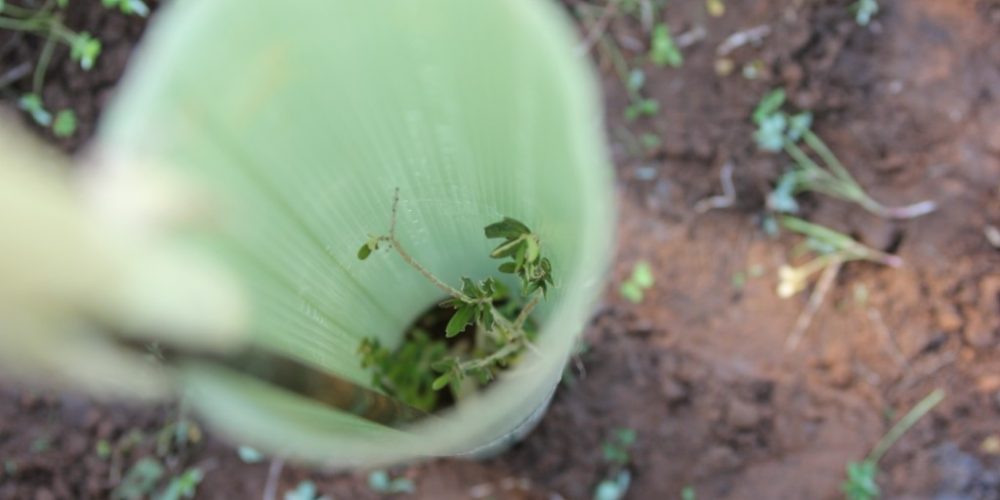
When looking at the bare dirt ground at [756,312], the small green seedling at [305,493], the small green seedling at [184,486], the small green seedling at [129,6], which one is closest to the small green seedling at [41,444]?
the bare dirt ground at [756,312]

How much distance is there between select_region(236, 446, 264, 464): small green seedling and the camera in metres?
2.05

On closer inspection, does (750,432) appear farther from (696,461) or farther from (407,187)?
(407,187)

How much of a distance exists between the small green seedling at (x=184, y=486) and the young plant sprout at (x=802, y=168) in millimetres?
1616

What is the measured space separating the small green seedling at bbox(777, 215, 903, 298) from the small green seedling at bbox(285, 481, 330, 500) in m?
1.27

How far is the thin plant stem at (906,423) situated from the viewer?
81.4 inches

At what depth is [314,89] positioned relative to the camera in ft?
3.35

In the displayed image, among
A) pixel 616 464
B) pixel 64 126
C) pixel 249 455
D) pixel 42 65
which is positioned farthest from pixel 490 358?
pixel 42 65

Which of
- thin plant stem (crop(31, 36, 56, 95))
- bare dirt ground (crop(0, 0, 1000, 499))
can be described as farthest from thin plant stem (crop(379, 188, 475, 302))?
thin plant stem (crop(31, 36, 56, 95))

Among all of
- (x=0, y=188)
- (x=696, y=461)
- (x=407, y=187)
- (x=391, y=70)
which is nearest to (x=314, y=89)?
(x=391, y=70)

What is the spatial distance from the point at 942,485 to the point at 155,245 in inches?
79.9

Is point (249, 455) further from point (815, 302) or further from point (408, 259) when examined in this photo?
point (815, 302)

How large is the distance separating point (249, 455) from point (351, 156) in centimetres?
123

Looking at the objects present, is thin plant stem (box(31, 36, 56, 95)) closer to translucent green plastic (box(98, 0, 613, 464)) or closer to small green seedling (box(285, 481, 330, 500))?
small green seedling (box(285, 481, 330, 500))

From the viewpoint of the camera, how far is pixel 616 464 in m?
2.04
